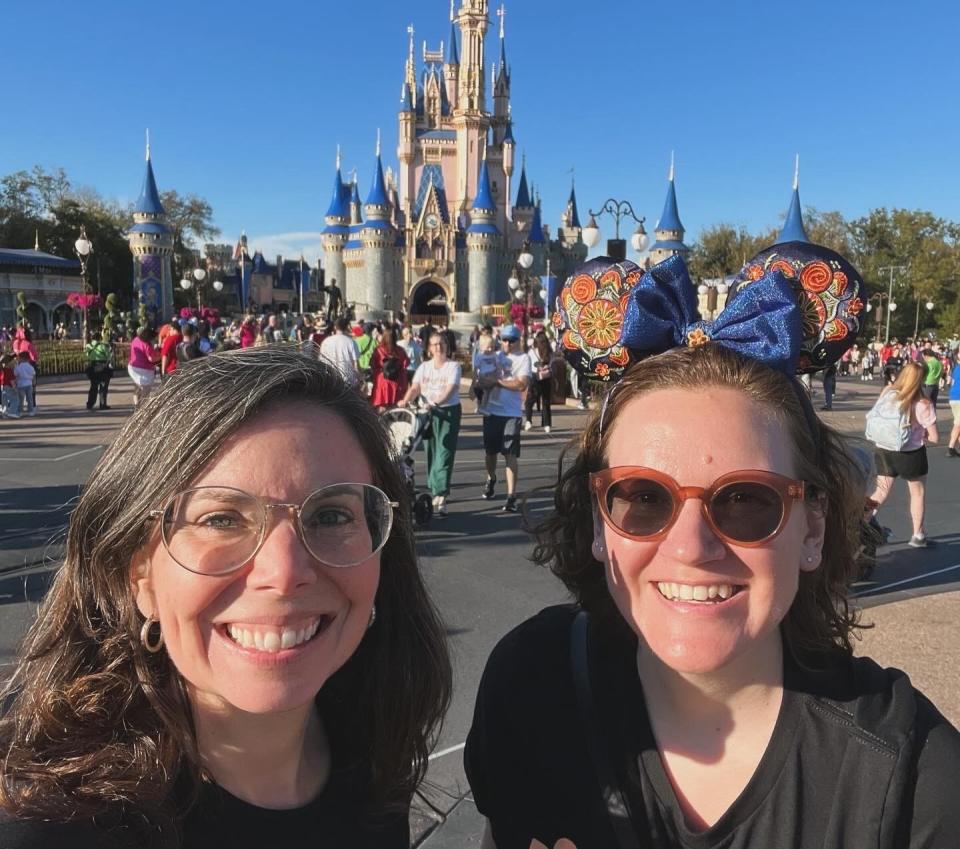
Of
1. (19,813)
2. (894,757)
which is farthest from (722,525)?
(19,813)

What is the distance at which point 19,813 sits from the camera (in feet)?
2.99

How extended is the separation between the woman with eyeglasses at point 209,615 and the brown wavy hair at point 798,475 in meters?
0.51

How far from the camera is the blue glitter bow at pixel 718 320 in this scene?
1.36 meters

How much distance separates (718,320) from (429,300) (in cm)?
5712

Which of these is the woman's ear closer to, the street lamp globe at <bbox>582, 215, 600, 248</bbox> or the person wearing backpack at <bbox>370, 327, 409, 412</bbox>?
the person wearing backpack at <bbox>370, 327, 409, 412</bbox>

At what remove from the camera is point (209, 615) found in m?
1.08

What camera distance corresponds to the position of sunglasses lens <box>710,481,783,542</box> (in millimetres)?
1217

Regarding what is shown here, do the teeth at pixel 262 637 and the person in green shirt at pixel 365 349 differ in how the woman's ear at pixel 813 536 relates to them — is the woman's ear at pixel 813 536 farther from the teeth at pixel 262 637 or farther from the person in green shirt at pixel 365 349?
the person in green shirt at pixel 365 349

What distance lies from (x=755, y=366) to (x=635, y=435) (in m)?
0.25

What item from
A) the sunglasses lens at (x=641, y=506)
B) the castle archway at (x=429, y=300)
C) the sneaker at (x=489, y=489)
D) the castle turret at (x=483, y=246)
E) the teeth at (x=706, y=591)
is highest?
the castle turret at (x=483, y=246)

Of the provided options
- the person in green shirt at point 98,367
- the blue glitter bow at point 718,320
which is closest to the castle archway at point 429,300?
the person in green shirt at point 98,367

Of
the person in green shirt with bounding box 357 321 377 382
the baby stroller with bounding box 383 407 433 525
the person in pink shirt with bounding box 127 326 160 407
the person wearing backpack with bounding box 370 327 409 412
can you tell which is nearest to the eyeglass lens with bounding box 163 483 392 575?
the baby stroller with bounding box 383 407 433 525

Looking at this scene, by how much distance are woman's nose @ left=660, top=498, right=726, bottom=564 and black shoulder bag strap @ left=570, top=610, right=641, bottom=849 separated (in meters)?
0.34

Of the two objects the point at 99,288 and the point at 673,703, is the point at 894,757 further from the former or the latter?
the point at 99,288
